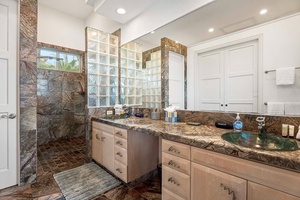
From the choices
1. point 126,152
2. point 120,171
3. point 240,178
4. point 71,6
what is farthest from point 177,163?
point 71,6

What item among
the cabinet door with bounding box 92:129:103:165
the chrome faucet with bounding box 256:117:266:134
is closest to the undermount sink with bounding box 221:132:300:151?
the chrome faucet with bounding box 256:117:266:134

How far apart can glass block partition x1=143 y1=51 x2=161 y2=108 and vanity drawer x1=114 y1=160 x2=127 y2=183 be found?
1.01 meters

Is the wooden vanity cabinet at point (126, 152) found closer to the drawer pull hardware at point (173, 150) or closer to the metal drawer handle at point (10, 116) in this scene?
the drawer pull hardware at point (173, 150)

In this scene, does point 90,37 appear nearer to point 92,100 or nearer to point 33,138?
point 92,100

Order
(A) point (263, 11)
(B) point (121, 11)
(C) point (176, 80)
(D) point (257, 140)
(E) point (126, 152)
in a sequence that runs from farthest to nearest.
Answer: (B) point (121, 11)
(C) point (176, 80)
(E) point (126, 152)
(A) point (263, 11)
(D) point (257, 140)

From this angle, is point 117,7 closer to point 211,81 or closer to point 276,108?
point 211,81

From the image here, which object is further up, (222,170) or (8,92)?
(8,92)

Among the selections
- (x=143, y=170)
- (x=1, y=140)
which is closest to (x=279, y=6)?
(x=143, y=170)

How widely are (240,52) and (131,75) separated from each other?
1878 millimetres

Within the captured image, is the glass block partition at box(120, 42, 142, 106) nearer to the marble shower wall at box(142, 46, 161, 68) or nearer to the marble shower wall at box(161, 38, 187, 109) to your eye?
the marble shower wall at box(142, 46, 161, 68)

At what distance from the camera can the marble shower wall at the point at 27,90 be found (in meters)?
1.88

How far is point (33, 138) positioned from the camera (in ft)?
6.50

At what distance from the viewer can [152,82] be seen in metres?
2.43

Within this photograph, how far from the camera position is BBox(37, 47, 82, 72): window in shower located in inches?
139
